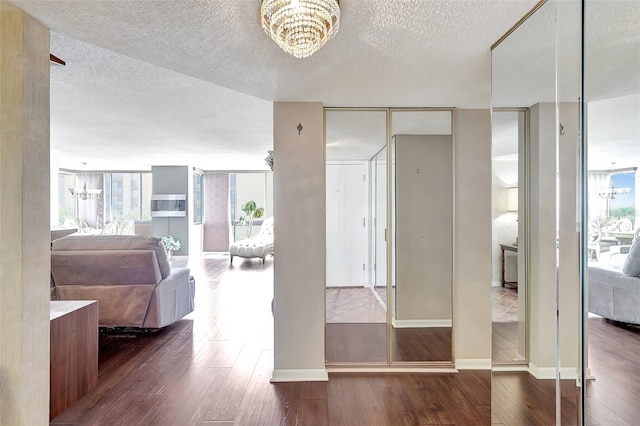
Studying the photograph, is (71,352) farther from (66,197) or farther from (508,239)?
(66,197)

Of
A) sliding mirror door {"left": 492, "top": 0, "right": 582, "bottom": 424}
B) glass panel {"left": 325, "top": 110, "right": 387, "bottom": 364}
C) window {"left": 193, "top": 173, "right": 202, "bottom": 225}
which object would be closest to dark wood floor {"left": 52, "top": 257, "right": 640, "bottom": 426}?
sliding mirror door {"left": 492, "top": 0, "right": 582, "bottom": 424}

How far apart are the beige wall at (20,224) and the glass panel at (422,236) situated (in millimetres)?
2601

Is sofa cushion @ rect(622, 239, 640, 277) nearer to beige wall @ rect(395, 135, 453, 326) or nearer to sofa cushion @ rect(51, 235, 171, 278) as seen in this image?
beige wall @ rect(395, 135, 453, 326)

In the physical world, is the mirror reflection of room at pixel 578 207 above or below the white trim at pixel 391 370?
above

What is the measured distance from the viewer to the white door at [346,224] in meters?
3.06

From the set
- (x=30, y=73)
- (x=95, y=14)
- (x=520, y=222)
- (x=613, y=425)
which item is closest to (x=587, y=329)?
(x=613, y=425)

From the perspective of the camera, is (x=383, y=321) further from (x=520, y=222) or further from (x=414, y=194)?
(x=520, y=222)

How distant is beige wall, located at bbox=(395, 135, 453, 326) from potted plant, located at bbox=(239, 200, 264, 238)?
22.1ft

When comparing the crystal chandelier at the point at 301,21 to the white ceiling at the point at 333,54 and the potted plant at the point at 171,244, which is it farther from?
the potted plant at the point at 171,244

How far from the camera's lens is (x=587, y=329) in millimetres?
1326

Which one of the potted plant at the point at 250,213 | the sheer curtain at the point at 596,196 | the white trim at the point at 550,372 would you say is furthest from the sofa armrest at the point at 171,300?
the potted plant at the point at 250,213

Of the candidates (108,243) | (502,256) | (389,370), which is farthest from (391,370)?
(108,243)

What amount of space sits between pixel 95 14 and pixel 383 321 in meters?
3.05

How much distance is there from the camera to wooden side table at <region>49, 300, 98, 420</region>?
2246mm
